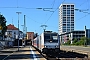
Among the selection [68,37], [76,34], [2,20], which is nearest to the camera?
[2,20]

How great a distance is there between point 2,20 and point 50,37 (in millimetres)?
57774

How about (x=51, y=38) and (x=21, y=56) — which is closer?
(x=21, y=56)

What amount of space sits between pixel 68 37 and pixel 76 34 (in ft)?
43.1

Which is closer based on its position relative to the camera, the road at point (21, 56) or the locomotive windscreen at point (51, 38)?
the road at point (21, 56)

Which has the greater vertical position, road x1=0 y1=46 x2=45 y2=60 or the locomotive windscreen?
the locomotive windscreen

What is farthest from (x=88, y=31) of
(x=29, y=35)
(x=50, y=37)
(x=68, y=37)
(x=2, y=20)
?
(x=50, y=37)

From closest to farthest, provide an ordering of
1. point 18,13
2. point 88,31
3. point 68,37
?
1. point 18,13
2. point 88,31
3. point 68,37

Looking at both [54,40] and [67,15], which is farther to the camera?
[67,15]

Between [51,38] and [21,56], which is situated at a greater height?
[51,38]

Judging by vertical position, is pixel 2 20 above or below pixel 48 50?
above

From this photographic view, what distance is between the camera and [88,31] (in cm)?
16138

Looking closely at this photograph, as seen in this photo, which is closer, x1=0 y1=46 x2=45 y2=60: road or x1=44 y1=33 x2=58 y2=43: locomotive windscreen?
x1=0 y1=46 x2=45 y2=60: road

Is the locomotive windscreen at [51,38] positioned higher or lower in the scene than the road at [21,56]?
higher

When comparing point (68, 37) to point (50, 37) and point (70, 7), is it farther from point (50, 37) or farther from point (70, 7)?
point (50, 37)
